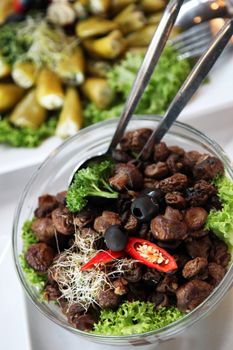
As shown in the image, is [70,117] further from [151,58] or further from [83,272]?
[83,272]

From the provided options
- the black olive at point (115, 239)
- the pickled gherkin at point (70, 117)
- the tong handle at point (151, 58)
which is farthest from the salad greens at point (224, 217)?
the pickled gherkin at point (70, 117)

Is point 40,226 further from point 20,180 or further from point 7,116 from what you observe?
point 7,116

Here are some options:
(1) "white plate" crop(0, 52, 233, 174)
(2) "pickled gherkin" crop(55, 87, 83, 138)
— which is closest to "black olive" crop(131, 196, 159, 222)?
(1) "white plate" crop(0, 52, 233, 174)

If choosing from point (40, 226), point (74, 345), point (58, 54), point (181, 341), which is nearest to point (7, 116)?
point (58, 54)

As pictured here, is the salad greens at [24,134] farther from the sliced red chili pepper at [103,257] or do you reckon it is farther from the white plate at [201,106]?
the sliced red chili pepper at [103,257]

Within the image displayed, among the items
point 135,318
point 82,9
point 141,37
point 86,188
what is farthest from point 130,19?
point 135,318
